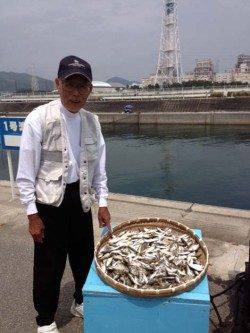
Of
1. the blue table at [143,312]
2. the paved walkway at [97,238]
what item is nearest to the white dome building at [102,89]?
the paved walkway at [97,238]

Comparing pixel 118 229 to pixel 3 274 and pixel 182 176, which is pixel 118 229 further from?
pixel 182 176

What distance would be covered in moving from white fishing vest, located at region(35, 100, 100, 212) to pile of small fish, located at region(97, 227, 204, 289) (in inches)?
19.2

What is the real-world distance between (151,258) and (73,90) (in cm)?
139

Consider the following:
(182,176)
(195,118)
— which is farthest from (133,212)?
(195,118)

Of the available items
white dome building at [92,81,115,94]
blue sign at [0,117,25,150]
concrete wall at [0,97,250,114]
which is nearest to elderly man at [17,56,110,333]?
blue sign at [0,117,25,150]

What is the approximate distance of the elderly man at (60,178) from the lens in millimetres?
2514

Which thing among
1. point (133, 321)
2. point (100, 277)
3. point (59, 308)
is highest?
point (100, 277)

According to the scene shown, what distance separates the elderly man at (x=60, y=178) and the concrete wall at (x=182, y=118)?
3570 cm

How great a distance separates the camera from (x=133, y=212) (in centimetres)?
584

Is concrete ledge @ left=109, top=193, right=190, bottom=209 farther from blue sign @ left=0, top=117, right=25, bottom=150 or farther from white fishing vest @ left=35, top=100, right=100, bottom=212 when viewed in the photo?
white fishing vest @ left=35, top=100, right=100, bottom=212

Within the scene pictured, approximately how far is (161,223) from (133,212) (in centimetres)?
267

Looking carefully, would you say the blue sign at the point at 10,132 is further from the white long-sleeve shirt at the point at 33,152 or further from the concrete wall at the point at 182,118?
the concrete wall at the point at 182,118

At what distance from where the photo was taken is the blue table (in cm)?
220

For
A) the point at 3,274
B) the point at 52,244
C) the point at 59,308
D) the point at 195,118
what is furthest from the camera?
the point at 195,118
